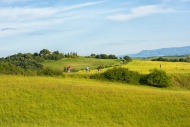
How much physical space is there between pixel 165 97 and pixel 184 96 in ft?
7.94

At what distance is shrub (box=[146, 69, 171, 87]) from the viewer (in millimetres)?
47241

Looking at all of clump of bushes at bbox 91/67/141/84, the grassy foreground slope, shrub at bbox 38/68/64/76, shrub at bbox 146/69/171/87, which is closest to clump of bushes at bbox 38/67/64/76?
shrub at bbox 38/68/64/76

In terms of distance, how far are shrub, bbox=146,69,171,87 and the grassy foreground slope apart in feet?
26.5

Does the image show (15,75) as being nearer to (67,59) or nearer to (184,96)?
(184,96)

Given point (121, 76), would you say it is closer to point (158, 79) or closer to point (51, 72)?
point (158, 79)

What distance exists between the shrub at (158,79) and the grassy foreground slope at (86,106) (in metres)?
8.09

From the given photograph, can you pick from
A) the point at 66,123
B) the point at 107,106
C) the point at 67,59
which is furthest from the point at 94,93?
the point at 67,59

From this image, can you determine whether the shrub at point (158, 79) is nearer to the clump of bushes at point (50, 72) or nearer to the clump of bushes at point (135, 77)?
the clump of bushes at point (135, 77)

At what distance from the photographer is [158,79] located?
47.2m

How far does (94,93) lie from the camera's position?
37844 mm

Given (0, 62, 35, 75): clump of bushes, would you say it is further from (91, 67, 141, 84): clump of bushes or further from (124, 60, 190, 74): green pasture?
(124, 60, 190, 74): green pasture

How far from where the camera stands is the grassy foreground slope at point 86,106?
3092 centimetres

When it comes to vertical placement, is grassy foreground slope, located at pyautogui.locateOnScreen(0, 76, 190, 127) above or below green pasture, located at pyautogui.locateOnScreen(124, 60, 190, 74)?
below

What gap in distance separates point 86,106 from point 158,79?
16743mm
